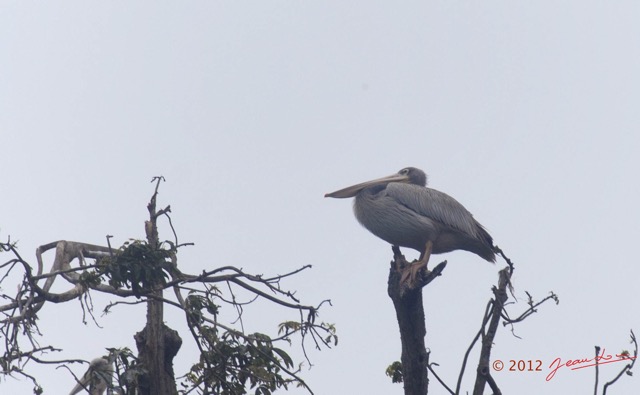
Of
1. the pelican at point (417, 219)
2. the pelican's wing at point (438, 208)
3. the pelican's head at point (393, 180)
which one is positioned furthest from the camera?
the pelican's head at point (393, 180)

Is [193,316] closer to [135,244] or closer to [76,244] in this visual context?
[135,244]

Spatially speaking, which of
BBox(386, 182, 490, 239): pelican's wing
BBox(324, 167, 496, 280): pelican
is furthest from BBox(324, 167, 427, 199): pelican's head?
BBox(386, 182, 490, 239): pelican's wing

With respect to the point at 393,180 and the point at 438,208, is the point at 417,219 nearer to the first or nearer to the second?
the point at 438,208

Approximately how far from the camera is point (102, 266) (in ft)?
18.6

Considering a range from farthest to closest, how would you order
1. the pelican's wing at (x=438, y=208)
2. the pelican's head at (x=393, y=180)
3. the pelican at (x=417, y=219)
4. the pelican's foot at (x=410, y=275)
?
1. the pelican's head at (x=393, y=180)
2. the pelican's wing at (x=438, y=208)
3. the pelican at (x=417, y=219)
4. the pelican's foot at (x=410, y=275)

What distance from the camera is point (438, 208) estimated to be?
27.2 ft

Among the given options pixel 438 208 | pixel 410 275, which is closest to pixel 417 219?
pixel 438 208

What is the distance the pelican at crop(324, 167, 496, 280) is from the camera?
793 centimetres

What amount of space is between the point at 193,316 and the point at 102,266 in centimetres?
69

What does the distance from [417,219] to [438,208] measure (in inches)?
15.7

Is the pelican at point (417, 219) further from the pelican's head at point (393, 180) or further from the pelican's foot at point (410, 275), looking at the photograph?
the pelican's foot at point (410, 275)

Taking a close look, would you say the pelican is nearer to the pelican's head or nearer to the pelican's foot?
the pelican's head

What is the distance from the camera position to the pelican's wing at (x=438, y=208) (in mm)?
8180

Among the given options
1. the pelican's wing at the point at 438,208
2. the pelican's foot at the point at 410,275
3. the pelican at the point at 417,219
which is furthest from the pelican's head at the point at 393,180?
the pelican's foot at the point at 410,275
